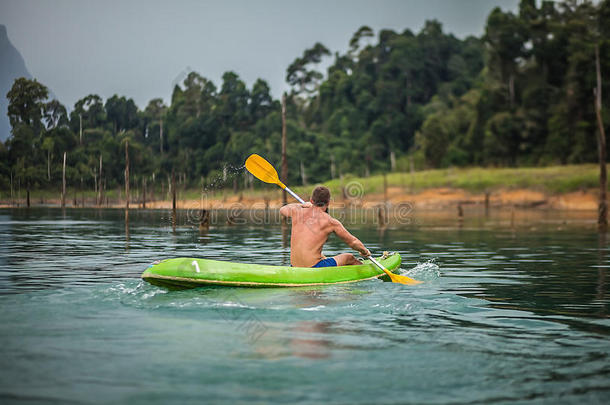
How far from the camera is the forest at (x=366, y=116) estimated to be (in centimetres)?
6272

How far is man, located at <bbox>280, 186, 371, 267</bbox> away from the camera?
9992 millimetres

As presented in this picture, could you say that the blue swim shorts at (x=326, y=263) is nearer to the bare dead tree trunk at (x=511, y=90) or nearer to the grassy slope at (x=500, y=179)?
the grassy slope at (x=500, y=179)

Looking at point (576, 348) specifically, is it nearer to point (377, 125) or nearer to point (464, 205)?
point (464, 205)

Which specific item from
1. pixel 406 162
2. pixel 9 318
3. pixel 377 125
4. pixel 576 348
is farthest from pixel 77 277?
pixel 377 125

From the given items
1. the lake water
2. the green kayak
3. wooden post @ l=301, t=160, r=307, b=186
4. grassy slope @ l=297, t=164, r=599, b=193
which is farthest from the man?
wooden post @ l=301, t=160, r=307, b=186

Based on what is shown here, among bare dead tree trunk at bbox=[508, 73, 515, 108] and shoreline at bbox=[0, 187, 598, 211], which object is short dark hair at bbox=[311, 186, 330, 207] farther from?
bare dead tree trunk at bbox=[508, 73, 515, 108]

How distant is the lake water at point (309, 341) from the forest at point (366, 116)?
52.4 metres

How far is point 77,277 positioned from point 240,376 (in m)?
7.80

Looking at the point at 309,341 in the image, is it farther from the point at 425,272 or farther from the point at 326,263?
the point at 425,272

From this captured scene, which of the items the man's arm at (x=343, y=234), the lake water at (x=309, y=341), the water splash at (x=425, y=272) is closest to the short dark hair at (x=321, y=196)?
the man's arm at (x=343, y=234)

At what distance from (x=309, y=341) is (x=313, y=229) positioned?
359cm

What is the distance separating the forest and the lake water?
5238 cm

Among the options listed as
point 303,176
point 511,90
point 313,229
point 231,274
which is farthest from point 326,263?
point 303,176

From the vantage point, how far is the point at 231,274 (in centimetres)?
952
